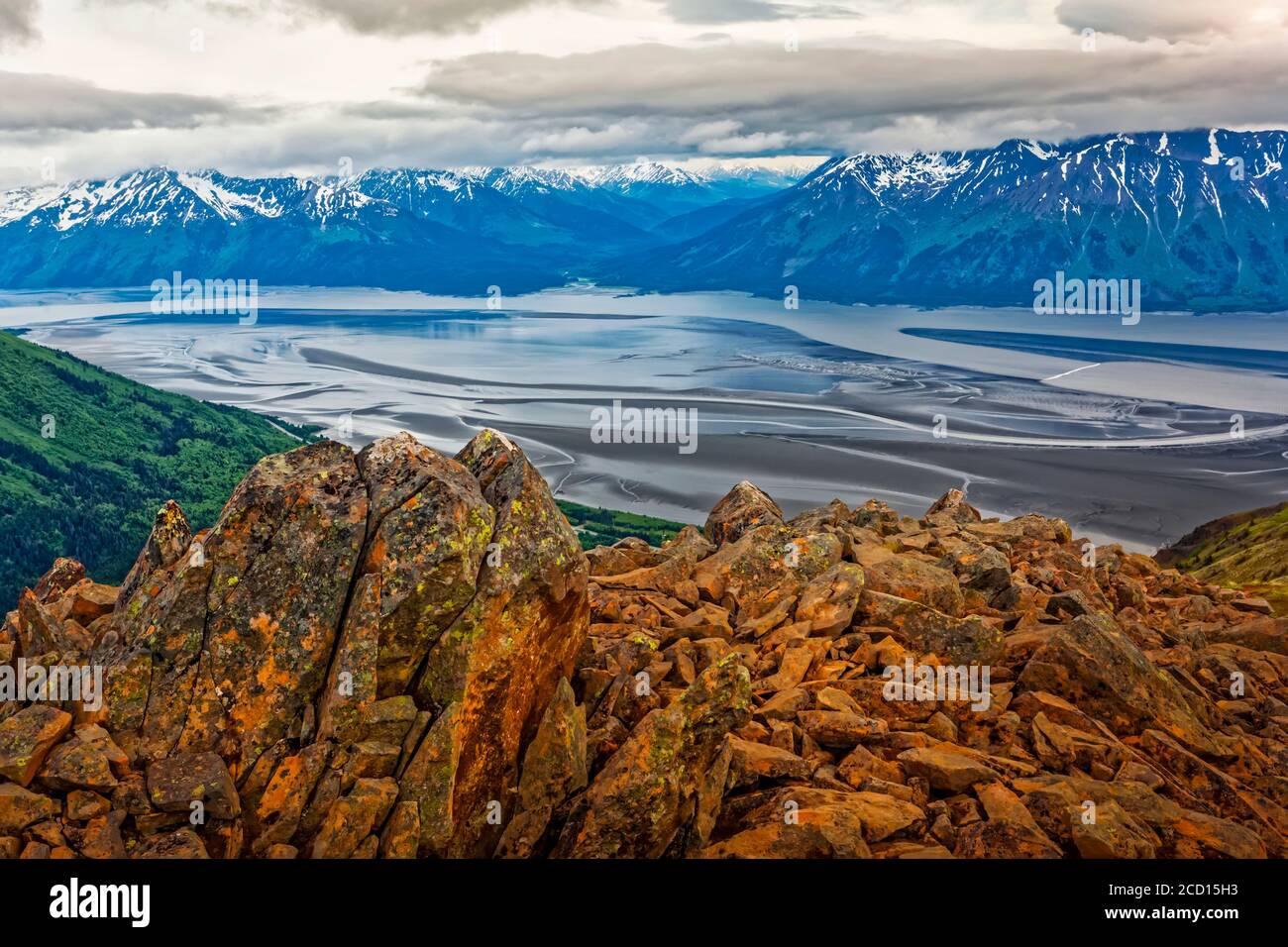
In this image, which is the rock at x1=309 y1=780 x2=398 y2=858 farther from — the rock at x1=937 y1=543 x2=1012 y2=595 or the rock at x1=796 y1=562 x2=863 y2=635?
the rock at x1=937 y1=543 x2=1012 y2=595

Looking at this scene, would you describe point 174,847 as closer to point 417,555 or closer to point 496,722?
point 496,722

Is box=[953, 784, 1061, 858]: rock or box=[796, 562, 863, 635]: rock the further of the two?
box=[796, 562, 863, 635]: rock

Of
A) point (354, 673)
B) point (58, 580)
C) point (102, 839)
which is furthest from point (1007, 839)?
point (58, 580)

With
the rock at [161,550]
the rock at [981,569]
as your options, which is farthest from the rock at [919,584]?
the rock at [161,550]

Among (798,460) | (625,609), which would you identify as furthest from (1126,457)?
(625,609)

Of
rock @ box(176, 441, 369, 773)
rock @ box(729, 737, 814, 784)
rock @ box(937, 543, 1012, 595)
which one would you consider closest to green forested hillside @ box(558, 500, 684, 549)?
rock @ box(937, 543, 1012, 595)
